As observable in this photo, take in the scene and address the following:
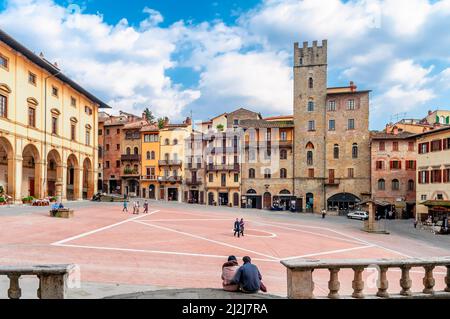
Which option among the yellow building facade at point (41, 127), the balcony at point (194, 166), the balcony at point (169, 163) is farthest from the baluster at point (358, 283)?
the balcony at point (169, 163)

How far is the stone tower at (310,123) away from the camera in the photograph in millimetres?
56719

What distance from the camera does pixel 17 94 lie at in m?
33.7

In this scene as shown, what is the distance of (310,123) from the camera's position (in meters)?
57.6

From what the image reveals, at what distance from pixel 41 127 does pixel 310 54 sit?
4416 cm

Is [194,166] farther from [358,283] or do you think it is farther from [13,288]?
[358,283]

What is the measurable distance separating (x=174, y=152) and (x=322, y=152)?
2773cm

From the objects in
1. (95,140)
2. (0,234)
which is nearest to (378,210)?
(95,140)

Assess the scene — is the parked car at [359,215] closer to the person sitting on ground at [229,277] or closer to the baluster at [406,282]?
the person sitting on ground at [229,277]

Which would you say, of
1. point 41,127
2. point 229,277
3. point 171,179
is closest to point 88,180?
point 171,179

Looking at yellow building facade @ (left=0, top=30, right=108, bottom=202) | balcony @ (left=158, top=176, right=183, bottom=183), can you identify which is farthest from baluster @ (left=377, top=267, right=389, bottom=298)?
balcony @ (left=158, top=176, right=183, bottom=183)

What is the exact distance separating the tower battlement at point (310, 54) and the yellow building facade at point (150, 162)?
29.9 m

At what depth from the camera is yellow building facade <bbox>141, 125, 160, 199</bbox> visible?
65.1 meters

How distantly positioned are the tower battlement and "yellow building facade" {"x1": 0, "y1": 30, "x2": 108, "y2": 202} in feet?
116
